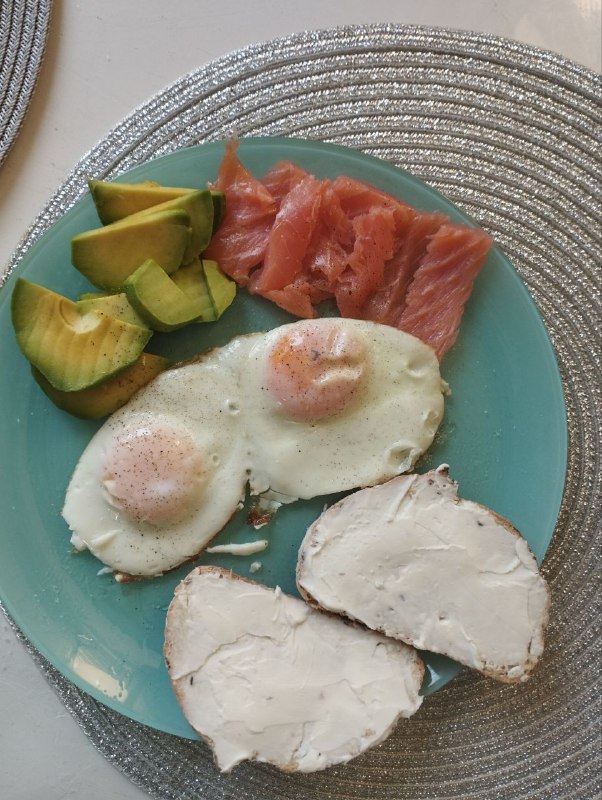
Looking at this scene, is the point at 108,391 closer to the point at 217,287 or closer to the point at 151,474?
the point at 151,474

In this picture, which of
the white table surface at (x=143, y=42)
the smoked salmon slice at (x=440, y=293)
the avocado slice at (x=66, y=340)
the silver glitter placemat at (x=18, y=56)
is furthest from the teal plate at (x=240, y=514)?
the silver glitter placemat at (x=18, y=56)

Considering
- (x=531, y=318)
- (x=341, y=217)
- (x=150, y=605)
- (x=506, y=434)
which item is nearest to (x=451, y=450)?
(x=506, y=434)

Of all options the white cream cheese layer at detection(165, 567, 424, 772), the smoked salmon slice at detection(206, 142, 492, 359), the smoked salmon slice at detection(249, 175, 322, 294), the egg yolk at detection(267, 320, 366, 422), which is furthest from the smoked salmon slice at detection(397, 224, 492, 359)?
the white cream cheese layer at detection(165, 567, 424, 772)

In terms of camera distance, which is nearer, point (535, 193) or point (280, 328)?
point (280, 328)

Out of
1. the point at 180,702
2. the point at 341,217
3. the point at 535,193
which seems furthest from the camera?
the point at 535,193

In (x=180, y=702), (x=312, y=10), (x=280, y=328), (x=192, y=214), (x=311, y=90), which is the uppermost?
(x=312, y=10)

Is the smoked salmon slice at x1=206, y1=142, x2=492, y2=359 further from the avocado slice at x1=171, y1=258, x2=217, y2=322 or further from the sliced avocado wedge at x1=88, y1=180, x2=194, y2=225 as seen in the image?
the sliced avocado wedge at x1=88, y1=180, x2=194, y2=225

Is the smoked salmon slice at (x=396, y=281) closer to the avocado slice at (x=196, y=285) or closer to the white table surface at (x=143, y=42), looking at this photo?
the avocado slice at (x=196, y=285)

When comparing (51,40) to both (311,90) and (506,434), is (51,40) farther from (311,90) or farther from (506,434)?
(506,434)
